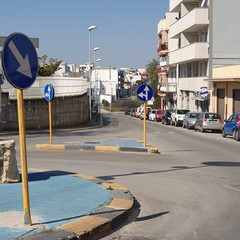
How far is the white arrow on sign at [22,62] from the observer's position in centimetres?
609

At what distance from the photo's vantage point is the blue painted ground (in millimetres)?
6449

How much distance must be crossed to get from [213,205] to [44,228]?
11.0 feet

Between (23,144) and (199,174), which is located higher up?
(23,144)

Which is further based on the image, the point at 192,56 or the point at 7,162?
the point at 192,56

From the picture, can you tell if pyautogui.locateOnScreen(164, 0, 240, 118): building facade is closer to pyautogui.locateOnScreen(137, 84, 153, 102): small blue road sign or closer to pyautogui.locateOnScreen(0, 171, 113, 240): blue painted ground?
pyautogui.locateOnScreen(137, 84, 153, 102): small blue road sign

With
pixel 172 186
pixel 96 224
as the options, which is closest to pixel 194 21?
pixel 172 186

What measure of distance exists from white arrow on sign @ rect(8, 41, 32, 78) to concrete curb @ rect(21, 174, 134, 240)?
204 centimetres

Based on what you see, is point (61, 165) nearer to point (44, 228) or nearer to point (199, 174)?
point (199, 174)

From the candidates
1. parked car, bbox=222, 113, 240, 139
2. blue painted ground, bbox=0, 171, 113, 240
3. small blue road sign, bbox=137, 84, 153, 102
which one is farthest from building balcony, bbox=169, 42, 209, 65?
blue painted ground, bbox=0, 171, 113, 240

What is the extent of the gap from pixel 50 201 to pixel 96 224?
1736mm

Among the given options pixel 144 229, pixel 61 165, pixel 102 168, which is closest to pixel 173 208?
pixel 144 229

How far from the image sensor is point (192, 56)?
47688 mm

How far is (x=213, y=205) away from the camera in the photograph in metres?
8.37

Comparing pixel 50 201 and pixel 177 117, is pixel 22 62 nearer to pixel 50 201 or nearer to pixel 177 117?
pixel 50 201
